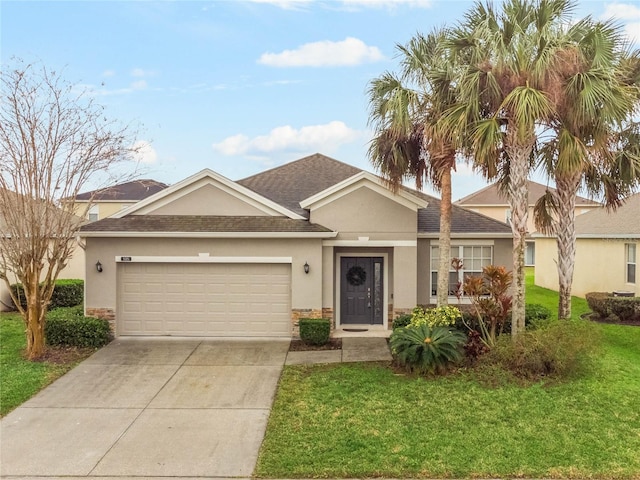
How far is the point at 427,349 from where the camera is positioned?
9258 millimetres

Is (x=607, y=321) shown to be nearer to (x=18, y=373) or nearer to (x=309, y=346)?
(x=309, y=346)

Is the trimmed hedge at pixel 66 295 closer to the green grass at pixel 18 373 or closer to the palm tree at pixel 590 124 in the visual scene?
the green grass at pixel 18 373

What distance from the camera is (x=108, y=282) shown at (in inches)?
502

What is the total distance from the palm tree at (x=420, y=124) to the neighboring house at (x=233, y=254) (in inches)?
42.1

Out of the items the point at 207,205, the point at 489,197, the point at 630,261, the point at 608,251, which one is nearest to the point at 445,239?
the point at 207,205

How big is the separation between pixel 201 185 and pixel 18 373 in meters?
6.17

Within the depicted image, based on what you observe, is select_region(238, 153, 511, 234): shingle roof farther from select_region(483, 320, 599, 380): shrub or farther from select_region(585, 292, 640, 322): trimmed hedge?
select_region(483, 320, 599, 380): shrub

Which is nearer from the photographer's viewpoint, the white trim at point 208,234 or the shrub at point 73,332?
the shrub at point 73,332

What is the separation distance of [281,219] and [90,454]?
26.3 ft

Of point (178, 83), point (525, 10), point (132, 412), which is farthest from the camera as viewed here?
point (178, 83)

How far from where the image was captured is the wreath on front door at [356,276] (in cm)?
1388

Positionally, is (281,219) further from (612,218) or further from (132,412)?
(612,218)

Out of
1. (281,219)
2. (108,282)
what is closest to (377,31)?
(281,219)

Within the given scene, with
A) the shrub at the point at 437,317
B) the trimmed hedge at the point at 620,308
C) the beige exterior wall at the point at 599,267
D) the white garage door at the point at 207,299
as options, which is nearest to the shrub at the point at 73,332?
the white garage door at the point at 207,299
